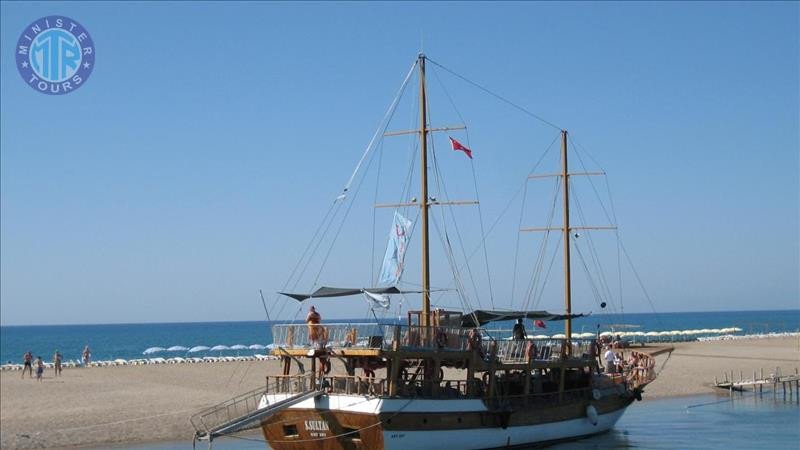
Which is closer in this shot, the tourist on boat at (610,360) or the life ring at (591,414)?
the life ring at (591,414)

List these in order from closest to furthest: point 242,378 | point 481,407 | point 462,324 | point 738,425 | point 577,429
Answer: point 481,407 < point 462,324 < point 577,429 < point 738,425 < point 242,378

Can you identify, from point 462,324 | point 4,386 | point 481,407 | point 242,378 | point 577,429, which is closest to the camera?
point 481,407

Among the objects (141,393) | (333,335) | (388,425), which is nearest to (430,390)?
(388,425)

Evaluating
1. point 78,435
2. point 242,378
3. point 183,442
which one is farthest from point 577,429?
point 242,378

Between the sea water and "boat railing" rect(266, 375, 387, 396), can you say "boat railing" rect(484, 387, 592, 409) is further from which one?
"boat railing" rect(266, 375, 387, 396)

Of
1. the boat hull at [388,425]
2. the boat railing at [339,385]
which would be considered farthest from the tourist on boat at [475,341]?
the boat railing at [339,385]

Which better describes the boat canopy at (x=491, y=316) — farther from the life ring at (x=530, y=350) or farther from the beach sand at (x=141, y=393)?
the beach sand at (x=141, y=393)

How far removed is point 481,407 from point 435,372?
223 centimetres

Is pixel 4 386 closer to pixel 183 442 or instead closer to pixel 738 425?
pixel 183 442

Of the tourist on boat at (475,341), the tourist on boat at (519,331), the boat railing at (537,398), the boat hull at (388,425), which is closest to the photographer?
the boat hull at (388,425)

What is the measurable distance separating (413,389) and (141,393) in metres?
23.1

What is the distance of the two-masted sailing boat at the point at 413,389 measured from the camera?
2842 centimetres

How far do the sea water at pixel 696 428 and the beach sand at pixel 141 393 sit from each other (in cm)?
244

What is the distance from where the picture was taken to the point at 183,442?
3538 centimetres
